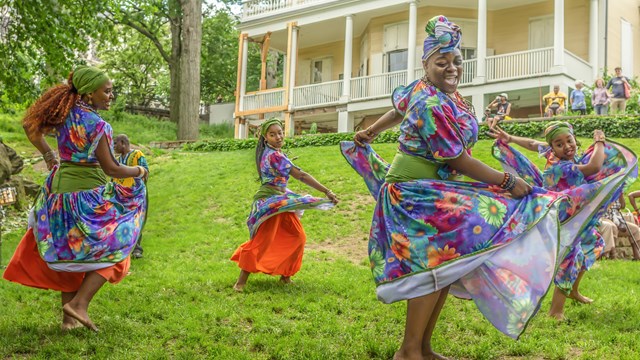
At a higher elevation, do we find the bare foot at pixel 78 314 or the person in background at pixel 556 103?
the person in background at pixel 556 103

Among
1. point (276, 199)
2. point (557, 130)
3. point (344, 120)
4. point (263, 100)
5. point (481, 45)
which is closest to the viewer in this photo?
point (557, 130)

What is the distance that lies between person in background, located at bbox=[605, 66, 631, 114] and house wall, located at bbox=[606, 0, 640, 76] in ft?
20.1

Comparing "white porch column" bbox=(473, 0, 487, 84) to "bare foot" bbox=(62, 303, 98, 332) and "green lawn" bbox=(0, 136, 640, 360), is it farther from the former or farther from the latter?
"bare foot" bbox=(62, 303, 98, 332)

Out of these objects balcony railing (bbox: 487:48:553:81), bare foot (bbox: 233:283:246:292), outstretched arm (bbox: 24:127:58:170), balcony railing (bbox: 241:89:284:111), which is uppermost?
balcony railing (bbox: 487:48:553:81)

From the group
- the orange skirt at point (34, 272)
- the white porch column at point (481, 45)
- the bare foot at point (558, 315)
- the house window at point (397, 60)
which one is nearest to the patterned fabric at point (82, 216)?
the orange skirt at point (34, 272)

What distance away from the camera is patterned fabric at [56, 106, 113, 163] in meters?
5.45

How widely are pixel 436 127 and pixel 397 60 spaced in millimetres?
23371

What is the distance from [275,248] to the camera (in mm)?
7891

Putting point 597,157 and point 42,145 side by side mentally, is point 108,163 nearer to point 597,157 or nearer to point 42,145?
point 42,145

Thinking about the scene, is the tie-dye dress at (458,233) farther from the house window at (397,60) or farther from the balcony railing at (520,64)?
the house window at (397,60)

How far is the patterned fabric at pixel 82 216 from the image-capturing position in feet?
17.6

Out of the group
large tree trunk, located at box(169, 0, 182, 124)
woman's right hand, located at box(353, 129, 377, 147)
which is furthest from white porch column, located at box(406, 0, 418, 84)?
woman's right hand, located at box(353, 129, 377, 147)

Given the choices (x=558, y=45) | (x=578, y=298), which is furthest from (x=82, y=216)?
(x=558, y=45)

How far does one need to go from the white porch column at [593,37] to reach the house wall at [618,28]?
1151 mm
